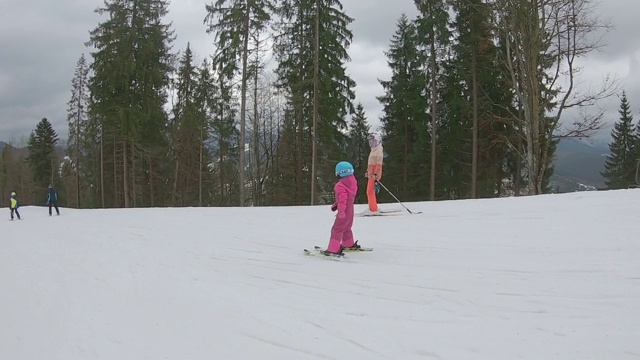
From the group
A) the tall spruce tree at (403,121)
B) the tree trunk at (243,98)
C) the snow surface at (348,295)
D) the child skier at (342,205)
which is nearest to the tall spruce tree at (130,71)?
the tree trunk at (243,98)

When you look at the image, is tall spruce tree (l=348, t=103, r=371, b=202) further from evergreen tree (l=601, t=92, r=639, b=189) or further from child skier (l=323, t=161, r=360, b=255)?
child skier (l=323, t=161, r=360, b=255)

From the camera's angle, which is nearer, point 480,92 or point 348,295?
point 348,295

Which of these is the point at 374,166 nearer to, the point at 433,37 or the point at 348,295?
the point at 348,295

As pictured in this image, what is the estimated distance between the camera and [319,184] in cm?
3419

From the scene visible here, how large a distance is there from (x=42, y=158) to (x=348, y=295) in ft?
206

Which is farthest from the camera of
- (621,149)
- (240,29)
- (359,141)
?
(621,149)

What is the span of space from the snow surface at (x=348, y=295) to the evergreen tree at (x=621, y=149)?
4836 cm

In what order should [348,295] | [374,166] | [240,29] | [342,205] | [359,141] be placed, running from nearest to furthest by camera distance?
[348,295] → [342,205] → [374,166] → [240,29] → [359,141]

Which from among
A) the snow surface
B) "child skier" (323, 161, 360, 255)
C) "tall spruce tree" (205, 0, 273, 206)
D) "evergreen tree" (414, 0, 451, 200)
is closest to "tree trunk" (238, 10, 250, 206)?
"tall spruce tree" (205, 0, 273, 206)

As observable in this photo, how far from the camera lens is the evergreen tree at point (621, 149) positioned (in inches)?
1935

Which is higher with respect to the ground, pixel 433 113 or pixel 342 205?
pixel 433 113

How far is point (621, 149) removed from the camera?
5175 centimetres

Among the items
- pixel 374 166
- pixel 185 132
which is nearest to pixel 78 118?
pixel 185 132

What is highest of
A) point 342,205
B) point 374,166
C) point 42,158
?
point 42,158
